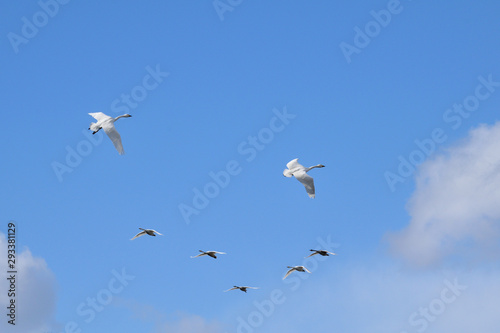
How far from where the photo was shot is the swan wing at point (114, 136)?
98750 mm

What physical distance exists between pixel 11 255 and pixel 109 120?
1539cm

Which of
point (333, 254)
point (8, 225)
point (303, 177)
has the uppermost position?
point (8, 225)

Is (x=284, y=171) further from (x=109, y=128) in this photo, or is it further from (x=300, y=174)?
(x=109, y=128)

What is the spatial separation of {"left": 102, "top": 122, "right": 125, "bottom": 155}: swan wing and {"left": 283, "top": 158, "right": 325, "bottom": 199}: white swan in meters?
15.6

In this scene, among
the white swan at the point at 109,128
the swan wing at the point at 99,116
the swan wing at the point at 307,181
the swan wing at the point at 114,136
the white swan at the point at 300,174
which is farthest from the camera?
the white swan at the point at 300,174

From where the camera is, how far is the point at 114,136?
99312 mm

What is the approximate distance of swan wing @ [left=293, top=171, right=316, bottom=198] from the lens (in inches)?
4021

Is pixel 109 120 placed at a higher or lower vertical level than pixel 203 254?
higher

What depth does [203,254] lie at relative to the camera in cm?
10406

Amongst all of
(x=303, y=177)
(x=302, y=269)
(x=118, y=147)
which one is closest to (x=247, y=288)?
(x=302, y=269)

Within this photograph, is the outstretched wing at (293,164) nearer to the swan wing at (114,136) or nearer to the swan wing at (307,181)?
the swan wing at (307,181)

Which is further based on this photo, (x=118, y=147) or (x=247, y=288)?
(x=247, y=288)

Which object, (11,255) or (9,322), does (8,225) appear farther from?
(9,322)

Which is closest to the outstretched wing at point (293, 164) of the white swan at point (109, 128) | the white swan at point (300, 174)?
the white swan at point (300, 174)
